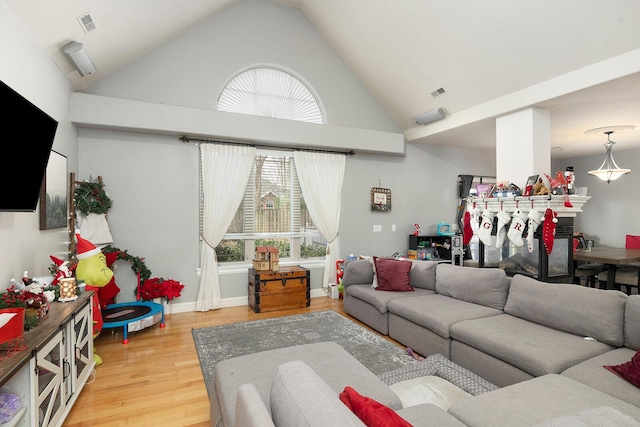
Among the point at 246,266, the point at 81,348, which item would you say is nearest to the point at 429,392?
Answer: the point at 81,348

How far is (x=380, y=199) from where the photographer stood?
18.6 ft

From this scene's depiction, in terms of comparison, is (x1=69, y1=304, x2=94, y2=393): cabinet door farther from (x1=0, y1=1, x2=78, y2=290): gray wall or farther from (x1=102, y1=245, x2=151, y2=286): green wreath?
(x1=102, y1=245, x2=151, y2=286): green wreath

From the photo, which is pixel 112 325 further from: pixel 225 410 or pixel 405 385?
pixel 405 385

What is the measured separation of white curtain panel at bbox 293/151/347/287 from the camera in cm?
509

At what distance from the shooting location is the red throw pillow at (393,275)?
3875mm

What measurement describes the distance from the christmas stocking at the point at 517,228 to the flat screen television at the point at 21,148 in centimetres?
455

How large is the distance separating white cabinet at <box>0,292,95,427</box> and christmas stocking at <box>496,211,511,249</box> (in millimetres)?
4331

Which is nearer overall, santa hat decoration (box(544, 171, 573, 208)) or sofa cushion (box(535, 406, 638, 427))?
sofa cushion (box(535, 406, 638, 427))

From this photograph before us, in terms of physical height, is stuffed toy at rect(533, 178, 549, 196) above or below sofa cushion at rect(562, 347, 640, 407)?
above

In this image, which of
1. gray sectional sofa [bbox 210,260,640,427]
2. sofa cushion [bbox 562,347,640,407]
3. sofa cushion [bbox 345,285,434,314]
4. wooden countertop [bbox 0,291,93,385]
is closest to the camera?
gray sectional sofa [bbox 210,260,640,427]

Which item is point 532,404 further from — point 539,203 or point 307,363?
point 539,203

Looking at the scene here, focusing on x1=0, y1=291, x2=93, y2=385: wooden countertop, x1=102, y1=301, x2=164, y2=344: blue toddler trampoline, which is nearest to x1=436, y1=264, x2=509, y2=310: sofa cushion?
x1=102, y1=301, x2=164, y2=344: blue toddler trampoline

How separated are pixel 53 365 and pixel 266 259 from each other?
2.74m

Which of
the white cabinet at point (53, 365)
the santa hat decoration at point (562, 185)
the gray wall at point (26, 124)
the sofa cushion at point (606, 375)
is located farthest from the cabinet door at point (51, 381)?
the santa hat decoration at point (562, 185)
